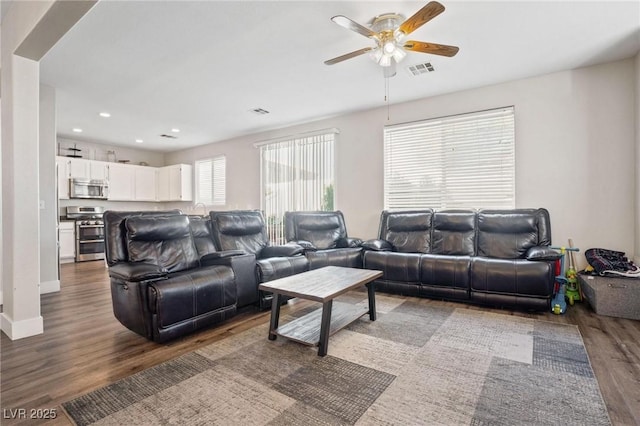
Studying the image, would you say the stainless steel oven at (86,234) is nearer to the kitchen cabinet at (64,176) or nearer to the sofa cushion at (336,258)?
the kitchen cabinet at (64,176)

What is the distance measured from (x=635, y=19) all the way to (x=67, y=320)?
581cm

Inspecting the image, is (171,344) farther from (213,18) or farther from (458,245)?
(458,245)

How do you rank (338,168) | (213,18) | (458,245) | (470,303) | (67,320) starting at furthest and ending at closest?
(338,168) < (458,245) < (470,303) < (67,320) < (213,18)

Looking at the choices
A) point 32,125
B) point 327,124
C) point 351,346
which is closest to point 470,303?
point 351,346

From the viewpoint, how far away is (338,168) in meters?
5.37

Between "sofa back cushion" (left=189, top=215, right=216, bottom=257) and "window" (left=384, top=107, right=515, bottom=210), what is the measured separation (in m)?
2.73

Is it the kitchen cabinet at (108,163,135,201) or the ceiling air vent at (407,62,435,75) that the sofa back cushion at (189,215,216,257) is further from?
the kitchen cabinet at (108,163,135,201)

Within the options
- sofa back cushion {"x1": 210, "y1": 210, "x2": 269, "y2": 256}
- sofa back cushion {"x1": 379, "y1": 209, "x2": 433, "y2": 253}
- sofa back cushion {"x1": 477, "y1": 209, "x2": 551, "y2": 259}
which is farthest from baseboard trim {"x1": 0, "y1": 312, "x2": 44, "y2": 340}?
sofa back cushion {"x1": 477, "y1": 209, "x2": 551, "y2": 259}

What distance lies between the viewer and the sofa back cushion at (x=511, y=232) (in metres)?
3.61

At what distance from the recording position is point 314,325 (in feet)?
8.59

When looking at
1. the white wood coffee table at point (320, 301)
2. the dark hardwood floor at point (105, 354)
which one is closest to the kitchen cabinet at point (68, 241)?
the dark hardwood floor at point (105, 354)

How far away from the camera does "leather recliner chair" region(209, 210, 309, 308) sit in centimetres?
326

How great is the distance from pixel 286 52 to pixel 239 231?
207cm

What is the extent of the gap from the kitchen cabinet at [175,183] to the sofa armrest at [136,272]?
5.38m
